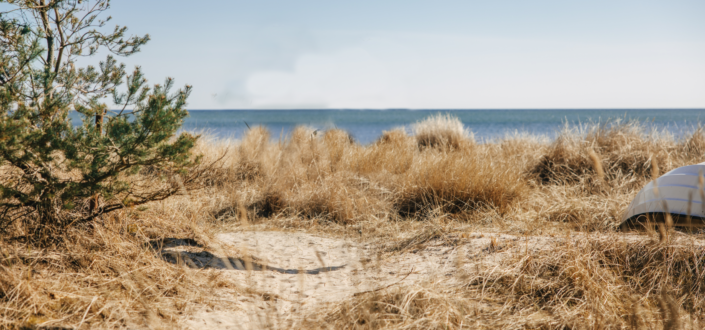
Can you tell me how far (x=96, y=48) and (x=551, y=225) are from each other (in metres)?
4.37

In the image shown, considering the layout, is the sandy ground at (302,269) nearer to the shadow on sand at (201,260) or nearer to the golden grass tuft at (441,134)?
the shadow on sand at (201,260)

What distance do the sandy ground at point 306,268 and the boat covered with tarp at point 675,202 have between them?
22.1 inches

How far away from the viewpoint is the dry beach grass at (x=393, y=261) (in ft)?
6.88

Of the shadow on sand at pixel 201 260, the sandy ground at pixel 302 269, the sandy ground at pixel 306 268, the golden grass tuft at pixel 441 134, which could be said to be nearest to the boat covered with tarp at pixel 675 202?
the sandy ground at pixel 306 268

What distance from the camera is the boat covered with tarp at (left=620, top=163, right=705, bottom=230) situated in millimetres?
3396

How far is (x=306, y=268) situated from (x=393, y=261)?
2.31 feet

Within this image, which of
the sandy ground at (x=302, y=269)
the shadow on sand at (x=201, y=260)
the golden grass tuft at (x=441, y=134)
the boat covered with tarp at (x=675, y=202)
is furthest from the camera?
the golden grass tuft at (x=441, y=134)

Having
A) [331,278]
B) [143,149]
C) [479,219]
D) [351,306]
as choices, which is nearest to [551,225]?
[479,219]

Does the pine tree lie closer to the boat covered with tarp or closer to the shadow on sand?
the shadow on sand

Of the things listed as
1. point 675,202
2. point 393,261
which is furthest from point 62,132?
point 675,202

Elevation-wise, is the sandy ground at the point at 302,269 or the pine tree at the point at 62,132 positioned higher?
the pine tree at the point at 62,132

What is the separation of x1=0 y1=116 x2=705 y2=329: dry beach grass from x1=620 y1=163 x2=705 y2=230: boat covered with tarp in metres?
0.35

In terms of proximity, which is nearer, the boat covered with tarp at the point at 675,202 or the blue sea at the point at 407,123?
the boat covered with tarp at the point at 675,202

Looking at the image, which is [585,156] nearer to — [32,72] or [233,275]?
[233,275]
